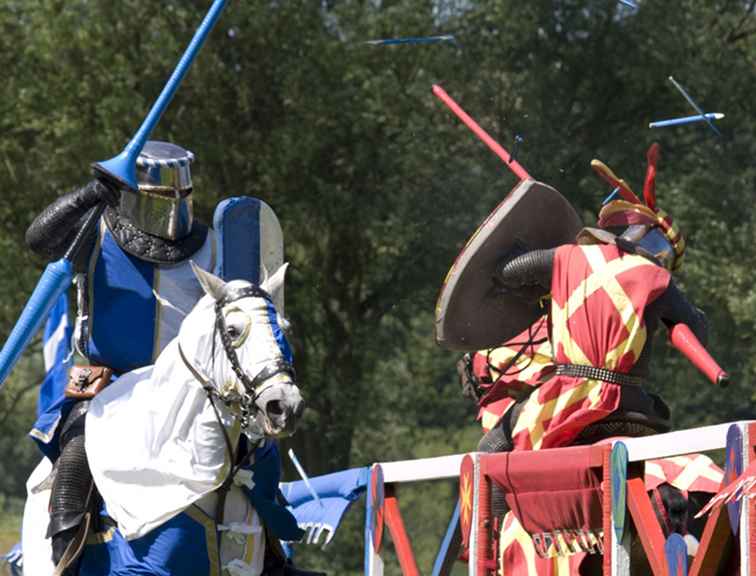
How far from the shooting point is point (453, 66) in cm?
1669

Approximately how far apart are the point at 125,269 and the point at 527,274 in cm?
154

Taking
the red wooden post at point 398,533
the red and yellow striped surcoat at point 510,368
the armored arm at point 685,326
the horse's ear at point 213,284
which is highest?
the horse's ear at point 213,284

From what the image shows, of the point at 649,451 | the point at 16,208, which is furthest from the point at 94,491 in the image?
the point at 16,208

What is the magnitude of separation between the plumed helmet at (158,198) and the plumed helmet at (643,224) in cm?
150

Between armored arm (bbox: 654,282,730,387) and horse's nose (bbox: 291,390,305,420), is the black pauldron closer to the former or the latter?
horse's nose (bbox: 291,390,305,420)

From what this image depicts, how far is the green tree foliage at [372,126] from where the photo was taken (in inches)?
640

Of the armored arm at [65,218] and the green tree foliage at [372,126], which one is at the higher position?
the armored arm at [65,218]

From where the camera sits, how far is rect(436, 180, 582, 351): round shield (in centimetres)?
662

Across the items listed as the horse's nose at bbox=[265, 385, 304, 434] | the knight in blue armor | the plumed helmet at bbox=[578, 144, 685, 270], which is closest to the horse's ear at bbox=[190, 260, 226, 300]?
the horse's nose at bbox=[265, 385, 304, 434]

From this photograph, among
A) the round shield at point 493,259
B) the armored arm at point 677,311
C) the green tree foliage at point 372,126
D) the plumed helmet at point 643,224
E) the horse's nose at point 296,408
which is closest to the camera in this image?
the horse's nose at point 296,408

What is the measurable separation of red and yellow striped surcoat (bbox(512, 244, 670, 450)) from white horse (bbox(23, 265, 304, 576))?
1.12 metres

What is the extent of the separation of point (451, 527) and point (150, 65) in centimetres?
1091

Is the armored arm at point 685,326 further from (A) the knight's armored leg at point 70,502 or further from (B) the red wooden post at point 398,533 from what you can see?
(A) the knight's armored leg at point 70,502

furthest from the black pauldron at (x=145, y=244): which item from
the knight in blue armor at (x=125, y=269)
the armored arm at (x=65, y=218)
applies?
the armored arm at (x=65, y=218)
